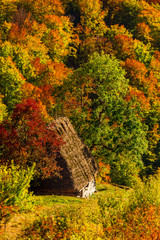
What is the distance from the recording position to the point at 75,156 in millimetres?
23016

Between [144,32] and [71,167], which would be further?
[144,32]

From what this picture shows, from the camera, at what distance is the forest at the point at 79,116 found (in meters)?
14.3

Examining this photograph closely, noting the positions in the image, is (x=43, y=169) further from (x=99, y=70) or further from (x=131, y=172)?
(x=131, y=172)

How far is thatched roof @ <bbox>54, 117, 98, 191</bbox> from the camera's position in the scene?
21578 millimetres

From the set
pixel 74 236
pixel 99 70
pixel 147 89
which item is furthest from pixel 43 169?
pixel 147 89

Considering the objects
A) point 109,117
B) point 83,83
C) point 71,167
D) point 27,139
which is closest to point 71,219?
point 27,139

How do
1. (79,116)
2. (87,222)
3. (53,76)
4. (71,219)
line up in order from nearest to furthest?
(71,219), (87,222), (79,116), (53,76)

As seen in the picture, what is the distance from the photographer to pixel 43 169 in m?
19.2

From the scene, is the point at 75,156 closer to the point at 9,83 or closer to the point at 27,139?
the point at 27,139

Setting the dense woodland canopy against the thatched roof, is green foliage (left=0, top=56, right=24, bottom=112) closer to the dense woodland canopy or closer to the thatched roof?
the dense woodland canopy

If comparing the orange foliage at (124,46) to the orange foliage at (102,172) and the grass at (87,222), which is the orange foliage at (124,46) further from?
the grass at (87,222)

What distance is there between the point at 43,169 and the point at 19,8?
4904 cm

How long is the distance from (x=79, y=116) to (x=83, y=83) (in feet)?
9.84

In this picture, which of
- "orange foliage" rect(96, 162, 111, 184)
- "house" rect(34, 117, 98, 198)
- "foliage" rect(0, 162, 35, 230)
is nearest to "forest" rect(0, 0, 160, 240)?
"foliage" rect(0, 162, 35, 230)
